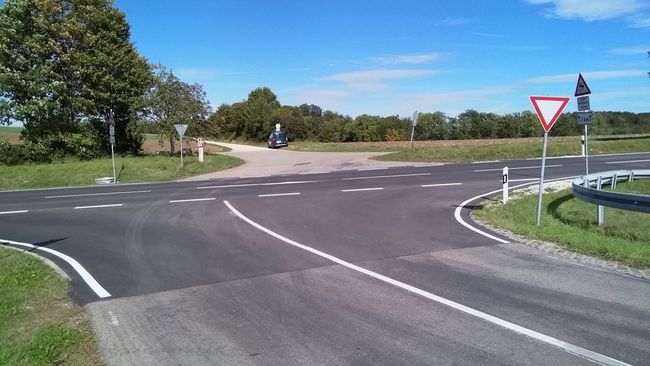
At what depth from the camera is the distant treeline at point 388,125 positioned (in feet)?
Answer: 297

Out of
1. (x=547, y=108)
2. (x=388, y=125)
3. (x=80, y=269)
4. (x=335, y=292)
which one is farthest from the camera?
(x=388, y=125)

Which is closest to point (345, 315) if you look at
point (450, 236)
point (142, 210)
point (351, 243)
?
point (351, 243)

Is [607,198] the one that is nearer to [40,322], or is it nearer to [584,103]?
[584,103]

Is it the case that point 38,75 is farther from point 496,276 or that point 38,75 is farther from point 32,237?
point 496,276

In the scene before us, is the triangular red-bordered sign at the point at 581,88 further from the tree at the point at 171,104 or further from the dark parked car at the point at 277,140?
the dark parked car at the point at 277,140

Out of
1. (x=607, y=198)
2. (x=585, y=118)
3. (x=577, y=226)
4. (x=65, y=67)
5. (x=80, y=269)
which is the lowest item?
(x=577, y=226)

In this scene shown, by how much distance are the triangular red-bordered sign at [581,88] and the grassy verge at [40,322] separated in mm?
15051

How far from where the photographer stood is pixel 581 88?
16.0 metres

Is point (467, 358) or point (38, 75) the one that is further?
point (38, 75)

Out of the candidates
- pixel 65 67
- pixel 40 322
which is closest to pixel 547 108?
pixel 40 322

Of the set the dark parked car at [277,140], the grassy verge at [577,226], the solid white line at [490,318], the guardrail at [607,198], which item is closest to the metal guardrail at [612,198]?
the guardrail at [607,198]

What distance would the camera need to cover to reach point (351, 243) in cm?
982

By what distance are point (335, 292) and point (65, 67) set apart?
1351 inches

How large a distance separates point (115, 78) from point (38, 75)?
5011 mm
